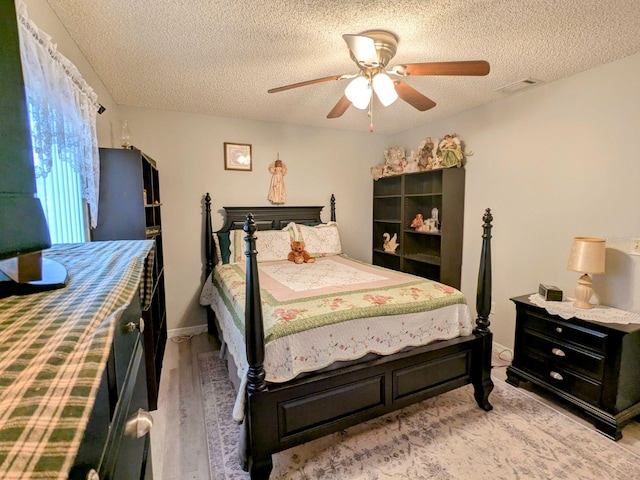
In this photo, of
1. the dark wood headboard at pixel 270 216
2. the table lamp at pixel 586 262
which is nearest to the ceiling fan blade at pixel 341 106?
the dark wood headboard at pixel 270 216

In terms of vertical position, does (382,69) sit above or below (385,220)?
above

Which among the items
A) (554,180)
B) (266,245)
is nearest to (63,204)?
(266,245)

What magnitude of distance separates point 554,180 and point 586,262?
2.64 ft

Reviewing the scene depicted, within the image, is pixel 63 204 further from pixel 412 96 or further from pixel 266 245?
pixel 412 96

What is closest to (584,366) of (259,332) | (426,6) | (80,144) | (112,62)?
(259,332)

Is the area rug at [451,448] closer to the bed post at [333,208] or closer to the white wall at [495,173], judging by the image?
the white wall at [495,173]

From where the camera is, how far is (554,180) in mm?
2574

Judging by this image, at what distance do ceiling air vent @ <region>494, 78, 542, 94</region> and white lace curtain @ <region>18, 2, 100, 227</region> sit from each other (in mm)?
3042

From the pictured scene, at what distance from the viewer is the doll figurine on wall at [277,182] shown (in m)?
3.72

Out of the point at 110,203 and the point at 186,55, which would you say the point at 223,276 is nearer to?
the point at 110,203

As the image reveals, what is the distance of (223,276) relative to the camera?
2811mm

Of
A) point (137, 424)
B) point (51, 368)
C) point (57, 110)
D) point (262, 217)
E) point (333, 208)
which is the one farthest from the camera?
point (333, 208)

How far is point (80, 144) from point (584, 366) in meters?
3.34

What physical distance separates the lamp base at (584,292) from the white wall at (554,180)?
217 mm
